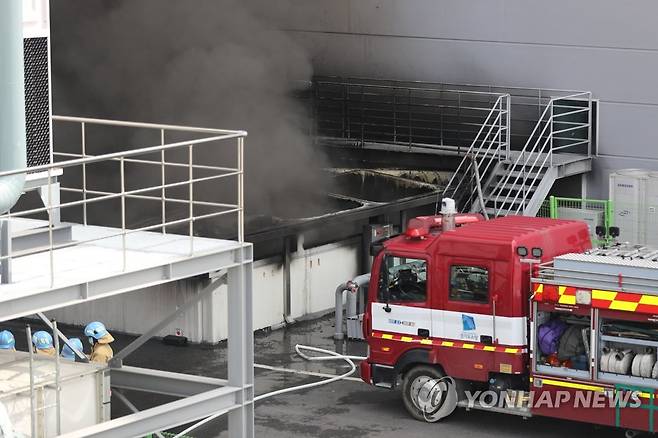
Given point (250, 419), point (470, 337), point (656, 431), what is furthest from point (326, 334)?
point (250, 419)

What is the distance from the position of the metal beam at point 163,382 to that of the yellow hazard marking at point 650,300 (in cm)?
435

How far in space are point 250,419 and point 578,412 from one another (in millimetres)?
4459

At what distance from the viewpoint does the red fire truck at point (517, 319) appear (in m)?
14.2

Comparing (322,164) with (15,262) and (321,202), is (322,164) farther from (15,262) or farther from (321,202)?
(15,262)

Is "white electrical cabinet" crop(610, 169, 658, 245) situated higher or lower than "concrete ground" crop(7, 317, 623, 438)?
higher

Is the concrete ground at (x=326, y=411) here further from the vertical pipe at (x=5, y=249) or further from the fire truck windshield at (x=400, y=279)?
the vertical pipe at (x=5, y=249)

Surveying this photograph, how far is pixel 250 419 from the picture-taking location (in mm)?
11352

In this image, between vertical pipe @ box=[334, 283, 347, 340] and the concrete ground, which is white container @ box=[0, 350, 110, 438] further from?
vertical pipe @ box=[334, 283, 347, 340]

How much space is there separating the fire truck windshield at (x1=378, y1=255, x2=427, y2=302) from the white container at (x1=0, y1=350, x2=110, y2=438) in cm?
483

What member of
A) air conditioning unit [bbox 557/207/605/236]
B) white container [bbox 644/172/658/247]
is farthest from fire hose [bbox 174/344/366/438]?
white container [bbox 644/172/658/247]

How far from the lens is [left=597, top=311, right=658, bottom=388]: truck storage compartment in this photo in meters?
14.1

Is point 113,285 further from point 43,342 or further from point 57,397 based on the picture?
point 43,342

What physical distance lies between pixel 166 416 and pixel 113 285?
1.30 m

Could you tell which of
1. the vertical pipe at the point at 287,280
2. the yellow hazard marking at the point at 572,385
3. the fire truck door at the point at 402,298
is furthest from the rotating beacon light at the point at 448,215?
the vertical pipe at the point at 287,280
